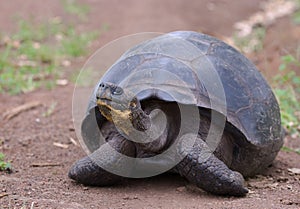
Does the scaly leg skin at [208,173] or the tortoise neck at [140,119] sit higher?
the tortoise neck at [140,119]

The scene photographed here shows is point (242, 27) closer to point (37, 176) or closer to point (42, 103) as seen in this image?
point (42, 103)

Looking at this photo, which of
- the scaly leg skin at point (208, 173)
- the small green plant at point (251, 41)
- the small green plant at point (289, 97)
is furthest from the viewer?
the small green plant at point (251, 41)

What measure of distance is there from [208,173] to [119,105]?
0.76 metres

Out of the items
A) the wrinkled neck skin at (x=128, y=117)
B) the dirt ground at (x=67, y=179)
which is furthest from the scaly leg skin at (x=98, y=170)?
the wrinkled neck skin at (x=128, y=117)

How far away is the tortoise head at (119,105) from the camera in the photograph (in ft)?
11.1

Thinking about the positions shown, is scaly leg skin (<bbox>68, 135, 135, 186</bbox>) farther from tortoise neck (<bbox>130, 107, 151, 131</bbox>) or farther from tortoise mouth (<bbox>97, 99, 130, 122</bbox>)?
tortoise mouth (<bbox>97, 99, 130, 122</bbox>)

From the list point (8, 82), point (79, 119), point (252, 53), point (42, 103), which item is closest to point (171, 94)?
point (79, 119)

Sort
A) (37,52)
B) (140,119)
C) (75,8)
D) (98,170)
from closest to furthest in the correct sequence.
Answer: (140,119) < (98,170) < (37,52) < (75,8)

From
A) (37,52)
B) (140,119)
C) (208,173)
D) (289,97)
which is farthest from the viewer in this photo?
(37,52)

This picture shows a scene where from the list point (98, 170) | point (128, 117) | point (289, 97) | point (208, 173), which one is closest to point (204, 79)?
point (208, 173)

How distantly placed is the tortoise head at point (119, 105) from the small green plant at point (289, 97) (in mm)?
2713

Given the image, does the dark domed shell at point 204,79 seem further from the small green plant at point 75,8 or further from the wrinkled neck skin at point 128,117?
the small green plant at point 75,8

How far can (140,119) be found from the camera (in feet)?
11.6

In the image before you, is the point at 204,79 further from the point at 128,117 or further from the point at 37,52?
the point at 37,52
